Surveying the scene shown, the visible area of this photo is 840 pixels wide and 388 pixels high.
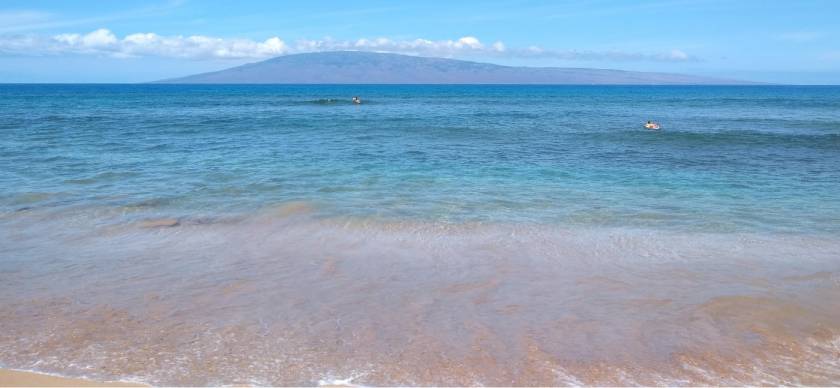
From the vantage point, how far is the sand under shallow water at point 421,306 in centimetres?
562

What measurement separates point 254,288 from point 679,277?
17.0 ft

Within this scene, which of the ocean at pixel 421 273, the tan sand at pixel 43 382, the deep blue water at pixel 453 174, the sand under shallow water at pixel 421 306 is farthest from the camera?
the deep blue water at pixel 453 174

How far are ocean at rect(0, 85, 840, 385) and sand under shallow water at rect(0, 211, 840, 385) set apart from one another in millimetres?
A: 32

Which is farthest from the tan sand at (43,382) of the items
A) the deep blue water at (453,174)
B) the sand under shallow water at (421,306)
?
the deep blue water at (453,174)

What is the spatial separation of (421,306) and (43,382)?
3.55m

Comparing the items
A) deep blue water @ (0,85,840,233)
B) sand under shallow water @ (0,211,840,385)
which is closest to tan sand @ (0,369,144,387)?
sand under shallow water @ (0,211,840,385)

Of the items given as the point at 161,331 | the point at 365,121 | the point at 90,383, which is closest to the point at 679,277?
A: the point at 161,331

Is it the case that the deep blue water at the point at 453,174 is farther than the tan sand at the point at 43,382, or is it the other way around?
the deep blue water at the point at 453,174

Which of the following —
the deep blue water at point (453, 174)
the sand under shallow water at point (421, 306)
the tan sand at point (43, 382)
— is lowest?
the tan sand at point (43, 382)

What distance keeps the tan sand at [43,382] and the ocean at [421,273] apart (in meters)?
0.13

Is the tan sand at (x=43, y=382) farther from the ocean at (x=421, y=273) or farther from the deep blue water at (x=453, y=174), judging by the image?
the deep blue water at (x=453, y=174)

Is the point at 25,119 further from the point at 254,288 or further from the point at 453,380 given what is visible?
the point at 453,380

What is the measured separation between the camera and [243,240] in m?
10.2

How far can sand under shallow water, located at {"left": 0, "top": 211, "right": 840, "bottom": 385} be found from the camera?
5.62 m
